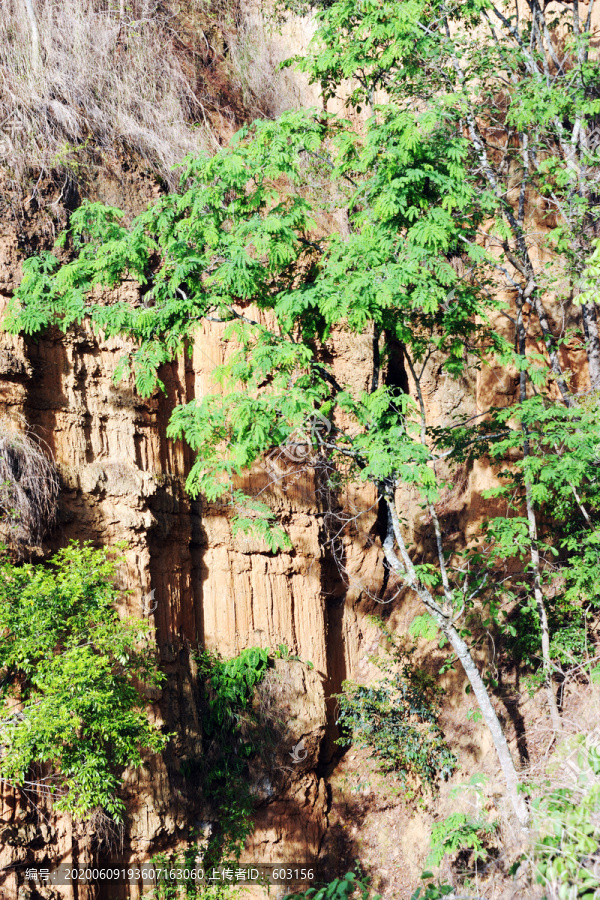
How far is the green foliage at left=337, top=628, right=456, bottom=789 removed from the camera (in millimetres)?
11062

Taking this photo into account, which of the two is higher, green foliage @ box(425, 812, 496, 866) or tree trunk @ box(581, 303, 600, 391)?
tree trunk @ box(581, 303, 600, 391)

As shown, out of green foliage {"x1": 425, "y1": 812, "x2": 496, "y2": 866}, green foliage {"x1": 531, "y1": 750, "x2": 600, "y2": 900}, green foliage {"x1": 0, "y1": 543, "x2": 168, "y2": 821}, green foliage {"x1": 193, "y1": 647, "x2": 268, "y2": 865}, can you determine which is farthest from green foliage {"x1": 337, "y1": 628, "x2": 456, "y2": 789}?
green foliage {"x1": 531, "y1": 750, "x2": 600, "y2": 900}

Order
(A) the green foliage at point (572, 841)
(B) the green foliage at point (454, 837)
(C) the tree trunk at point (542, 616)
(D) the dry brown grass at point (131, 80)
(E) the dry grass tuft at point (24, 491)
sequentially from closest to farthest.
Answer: (A) the green foliage at point (572, 841) → (B) the green foliage at point (454, 837) → (E) the dry grass tuft at point (24, 491) → (C) the tree trunk at point (542, 616) → (D) the dry brown grass at point (131, 80)

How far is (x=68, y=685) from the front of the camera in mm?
7242

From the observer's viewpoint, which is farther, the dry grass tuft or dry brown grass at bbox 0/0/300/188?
dry brown grass at bbox 0/0/300/188

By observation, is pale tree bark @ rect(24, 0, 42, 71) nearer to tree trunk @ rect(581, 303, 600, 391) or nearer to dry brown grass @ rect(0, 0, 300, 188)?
dry brown grass @ rect(0, 0, 300, 188)

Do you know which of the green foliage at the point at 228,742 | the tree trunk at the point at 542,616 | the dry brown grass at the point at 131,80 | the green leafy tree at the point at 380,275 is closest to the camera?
the green leafy tree at the point at 380,275

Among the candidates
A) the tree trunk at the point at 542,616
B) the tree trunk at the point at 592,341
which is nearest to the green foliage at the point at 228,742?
the tree trunk at the point at 542,616

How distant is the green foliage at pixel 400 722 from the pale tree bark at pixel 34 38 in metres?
11.3

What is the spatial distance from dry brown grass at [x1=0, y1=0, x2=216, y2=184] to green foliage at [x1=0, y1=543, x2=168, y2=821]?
251 inches

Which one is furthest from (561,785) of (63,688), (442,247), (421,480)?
(442,247)

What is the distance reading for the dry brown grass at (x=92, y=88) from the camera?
11016 millimetres

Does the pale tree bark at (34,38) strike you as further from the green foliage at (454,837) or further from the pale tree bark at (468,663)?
the green foliage at (454,837)

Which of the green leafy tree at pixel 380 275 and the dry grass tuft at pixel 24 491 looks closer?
the green leafy tree at pixel 380 275
